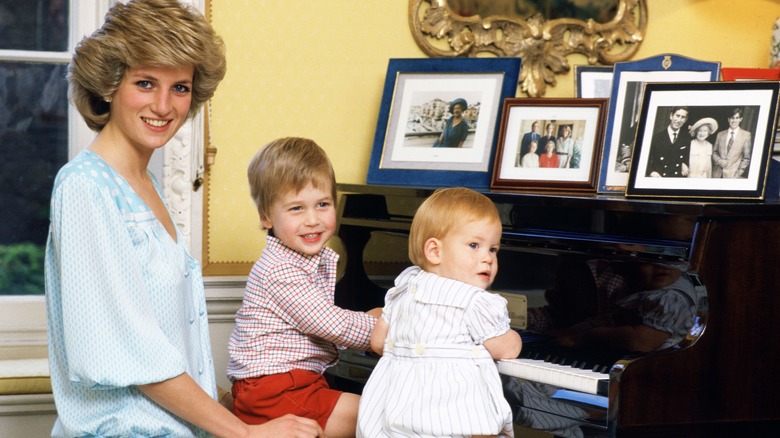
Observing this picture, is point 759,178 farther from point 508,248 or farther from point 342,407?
point 342,407

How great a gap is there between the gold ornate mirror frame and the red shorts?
143 centimetres

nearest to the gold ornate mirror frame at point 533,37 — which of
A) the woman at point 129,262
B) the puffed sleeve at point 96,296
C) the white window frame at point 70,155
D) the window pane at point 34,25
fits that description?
the white window frame at point 70,155

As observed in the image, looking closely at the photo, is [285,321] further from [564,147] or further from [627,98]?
[627,98]

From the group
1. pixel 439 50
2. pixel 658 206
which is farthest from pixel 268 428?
pixel 439 50

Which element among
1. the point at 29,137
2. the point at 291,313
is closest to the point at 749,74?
the point at 291,313

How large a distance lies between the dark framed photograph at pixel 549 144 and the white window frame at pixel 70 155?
98cm

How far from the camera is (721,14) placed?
10.7 feet

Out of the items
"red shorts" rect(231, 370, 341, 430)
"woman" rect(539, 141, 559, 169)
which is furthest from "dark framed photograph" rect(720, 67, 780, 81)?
"red shorts" rect(231, 370, 341, 430)

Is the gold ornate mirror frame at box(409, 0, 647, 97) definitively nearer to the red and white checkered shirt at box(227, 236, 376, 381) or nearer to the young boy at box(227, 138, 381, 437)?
the young boy at box(227, 138, 381, 437)

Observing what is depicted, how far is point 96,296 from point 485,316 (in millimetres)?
761

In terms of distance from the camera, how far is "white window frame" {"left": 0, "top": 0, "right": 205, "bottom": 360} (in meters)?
2.89

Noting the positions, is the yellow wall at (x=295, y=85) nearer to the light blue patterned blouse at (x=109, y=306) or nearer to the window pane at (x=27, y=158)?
the window pane at (x=27, y=158)

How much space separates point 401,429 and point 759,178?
98cm

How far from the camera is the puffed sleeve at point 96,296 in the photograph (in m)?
1.59
